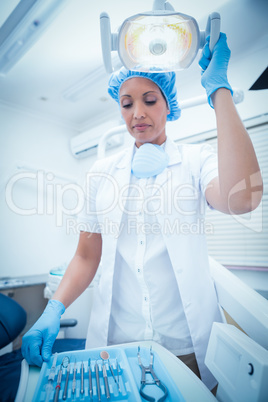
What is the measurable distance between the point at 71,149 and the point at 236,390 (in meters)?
3.20

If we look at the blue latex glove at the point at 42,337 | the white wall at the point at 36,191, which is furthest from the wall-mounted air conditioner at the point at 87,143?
the blue latex glove at the point at 42,337

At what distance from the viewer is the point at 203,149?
1.03 meters

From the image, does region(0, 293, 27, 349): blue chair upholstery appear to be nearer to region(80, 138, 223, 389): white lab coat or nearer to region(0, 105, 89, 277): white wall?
region(80, 138, 223, 389): white lab coat

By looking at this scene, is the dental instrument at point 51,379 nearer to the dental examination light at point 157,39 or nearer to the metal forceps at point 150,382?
the metal forceps at point 150,382

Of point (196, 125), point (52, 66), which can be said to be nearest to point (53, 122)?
point (52, 66)

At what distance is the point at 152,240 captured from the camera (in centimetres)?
95

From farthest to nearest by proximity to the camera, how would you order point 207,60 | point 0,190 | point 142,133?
point 0,190, point 142,133, point 207,60

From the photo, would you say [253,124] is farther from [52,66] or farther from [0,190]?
[0,190]

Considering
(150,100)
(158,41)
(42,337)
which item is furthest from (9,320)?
(158,41)

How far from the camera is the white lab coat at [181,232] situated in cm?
87

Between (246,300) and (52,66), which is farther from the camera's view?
(52,66)

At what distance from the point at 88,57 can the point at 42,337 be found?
81.2 inches

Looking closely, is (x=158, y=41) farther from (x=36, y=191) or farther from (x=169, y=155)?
(x=36, y=191)

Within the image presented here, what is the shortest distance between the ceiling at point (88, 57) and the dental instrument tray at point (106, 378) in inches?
72.6
